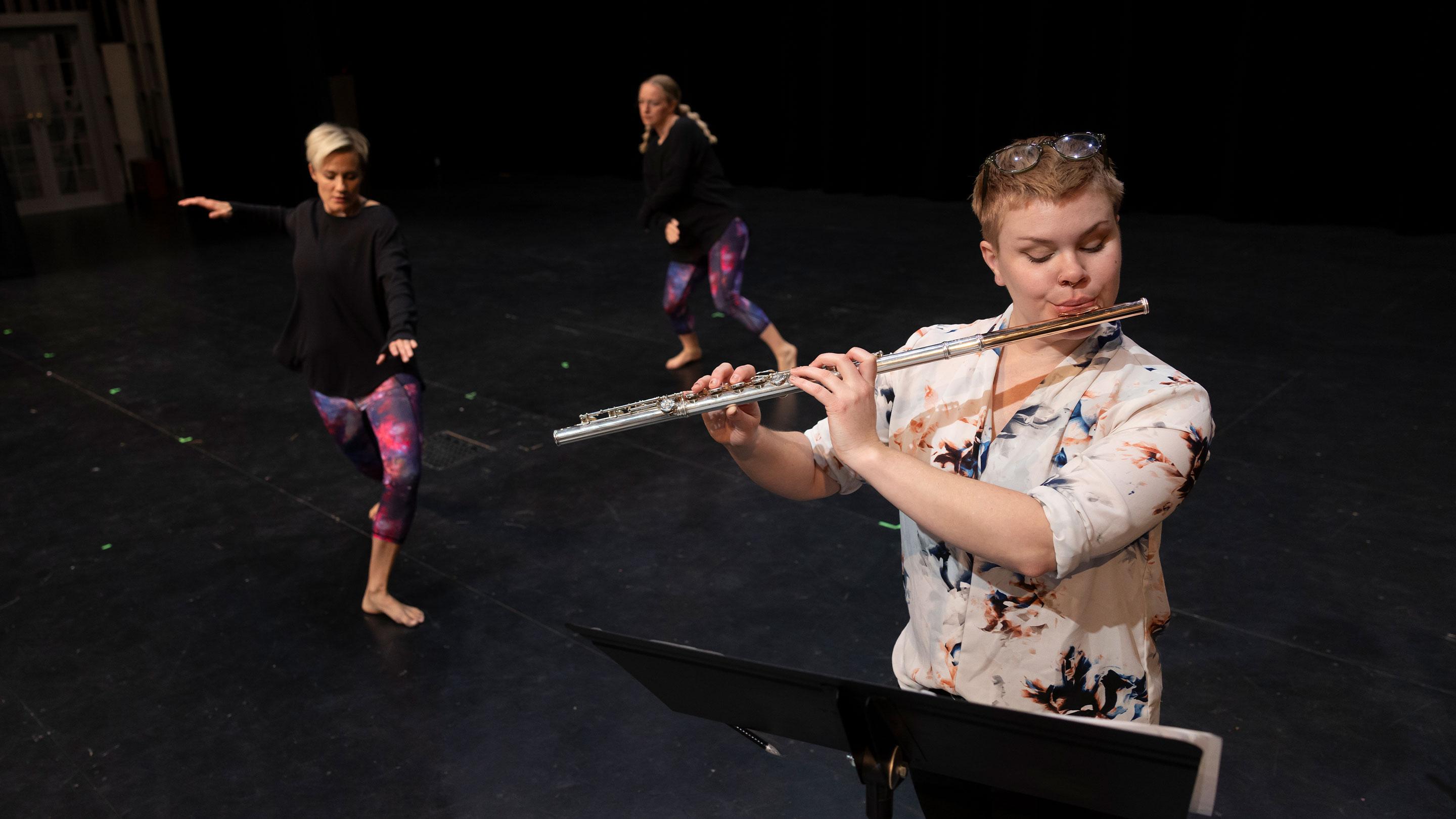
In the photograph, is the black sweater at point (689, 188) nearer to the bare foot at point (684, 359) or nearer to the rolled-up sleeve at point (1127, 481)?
the bare foot at point (684, 359)

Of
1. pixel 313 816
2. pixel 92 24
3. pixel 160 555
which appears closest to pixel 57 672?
pixel 160 555

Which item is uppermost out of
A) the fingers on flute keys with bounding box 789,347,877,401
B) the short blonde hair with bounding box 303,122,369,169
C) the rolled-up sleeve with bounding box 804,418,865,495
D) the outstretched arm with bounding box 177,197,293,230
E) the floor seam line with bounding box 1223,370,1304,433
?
the short blonde hair with bounding box 303,122,369,169

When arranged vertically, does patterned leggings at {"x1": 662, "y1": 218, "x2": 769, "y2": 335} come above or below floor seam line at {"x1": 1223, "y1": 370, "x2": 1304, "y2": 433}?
above

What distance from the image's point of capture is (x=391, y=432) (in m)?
3.35

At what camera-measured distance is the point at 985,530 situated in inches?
48.6

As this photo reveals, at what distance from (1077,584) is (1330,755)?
1739 millimetres

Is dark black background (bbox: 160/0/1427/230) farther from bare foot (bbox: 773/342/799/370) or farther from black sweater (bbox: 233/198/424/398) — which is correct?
black sweater (bbox: 233/198/424/398)

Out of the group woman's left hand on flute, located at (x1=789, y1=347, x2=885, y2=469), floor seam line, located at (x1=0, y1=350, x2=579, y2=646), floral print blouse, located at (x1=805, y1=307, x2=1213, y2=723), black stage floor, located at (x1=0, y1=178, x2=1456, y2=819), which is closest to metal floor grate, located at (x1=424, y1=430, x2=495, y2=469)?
black stage floor, located at (x1=0, y1=178, x2=1456, y2=819)

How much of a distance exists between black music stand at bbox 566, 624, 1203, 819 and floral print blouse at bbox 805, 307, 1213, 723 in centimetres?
14

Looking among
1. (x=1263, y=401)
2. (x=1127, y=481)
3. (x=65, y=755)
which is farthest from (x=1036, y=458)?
(x=1263, y=401)

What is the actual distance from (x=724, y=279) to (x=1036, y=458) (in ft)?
13.3

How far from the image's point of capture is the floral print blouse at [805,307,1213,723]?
1262 mm

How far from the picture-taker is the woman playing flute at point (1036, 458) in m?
1.25

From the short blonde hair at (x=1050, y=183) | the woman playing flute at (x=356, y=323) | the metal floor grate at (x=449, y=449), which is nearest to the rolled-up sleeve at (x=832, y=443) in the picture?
the short blonde hair at (x=1050, y=183)
